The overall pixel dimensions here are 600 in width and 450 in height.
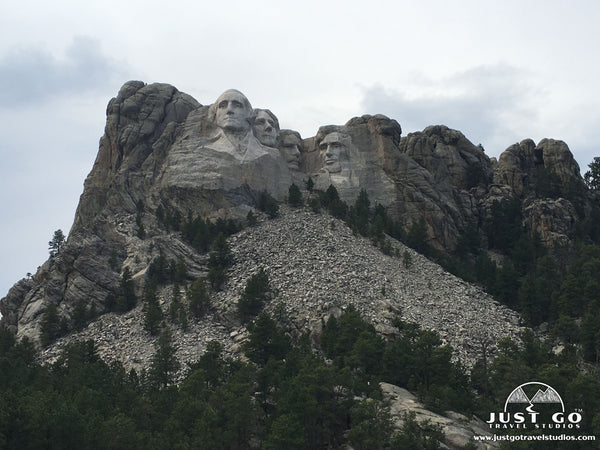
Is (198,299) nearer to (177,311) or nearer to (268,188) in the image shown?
(177,311)

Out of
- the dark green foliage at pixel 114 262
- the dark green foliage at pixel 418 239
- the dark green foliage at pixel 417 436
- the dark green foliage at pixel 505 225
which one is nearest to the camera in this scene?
the dark green foliage at pixel 417 436

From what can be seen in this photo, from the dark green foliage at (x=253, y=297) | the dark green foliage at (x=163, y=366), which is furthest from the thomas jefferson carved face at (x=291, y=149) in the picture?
the dark green foliage at (x=163, y=366)

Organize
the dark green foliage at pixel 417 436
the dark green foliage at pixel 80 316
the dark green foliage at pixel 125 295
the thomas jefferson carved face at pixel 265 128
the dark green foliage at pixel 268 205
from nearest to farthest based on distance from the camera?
the dark green foliage at pixel 417 436
the dark green foliage at pixel 80 316
the dark green foliage at pixel 125 295
the dark green foliage at pixel 268 205
the thomas jefferson carved face at pixel 265 128

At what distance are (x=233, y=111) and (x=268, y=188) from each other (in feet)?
26.5

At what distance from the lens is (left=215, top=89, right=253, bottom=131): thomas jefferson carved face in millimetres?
95438

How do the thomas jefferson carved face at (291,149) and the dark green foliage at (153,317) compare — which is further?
the thomas jefferson carved face at (291,149)

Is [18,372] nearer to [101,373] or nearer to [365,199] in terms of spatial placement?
[101,373]

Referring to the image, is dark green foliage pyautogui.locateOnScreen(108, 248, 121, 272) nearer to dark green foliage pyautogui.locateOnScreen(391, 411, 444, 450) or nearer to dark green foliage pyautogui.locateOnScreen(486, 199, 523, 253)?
dark green foliage pyautogui.locateOnScreen(391, 411, 444, 450)

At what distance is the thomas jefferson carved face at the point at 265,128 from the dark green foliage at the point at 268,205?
6.54 m

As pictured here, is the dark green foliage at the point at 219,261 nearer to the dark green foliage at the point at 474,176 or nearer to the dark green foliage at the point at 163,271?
the dark green foliage at the point at 163,271

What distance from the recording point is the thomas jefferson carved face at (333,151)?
325 ft

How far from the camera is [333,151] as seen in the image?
9988cm

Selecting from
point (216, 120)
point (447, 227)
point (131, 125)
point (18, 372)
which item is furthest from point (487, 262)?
point (18, 372)

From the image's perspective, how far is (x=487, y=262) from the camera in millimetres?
88438
